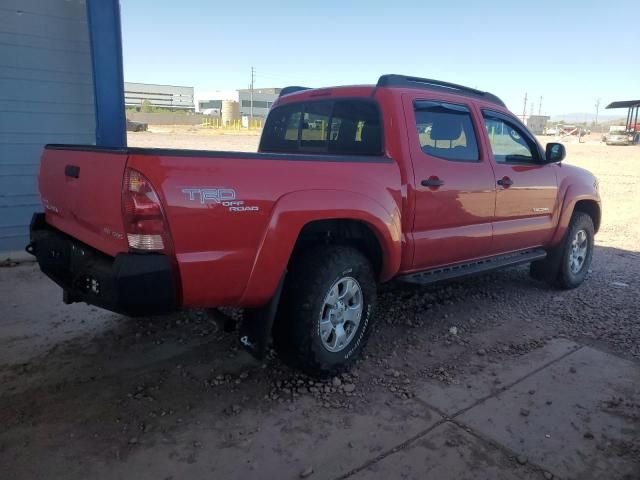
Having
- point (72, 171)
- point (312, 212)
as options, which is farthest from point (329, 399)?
point (72, 171)

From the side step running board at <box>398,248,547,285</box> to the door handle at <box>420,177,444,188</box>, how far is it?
2.31ft

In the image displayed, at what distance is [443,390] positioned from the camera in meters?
3.47

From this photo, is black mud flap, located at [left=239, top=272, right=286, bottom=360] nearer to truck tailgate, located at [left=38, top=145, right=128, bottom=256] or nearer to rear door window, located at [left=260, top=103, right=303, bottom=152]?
truck tailgate, located at [left=38, top=145, right=128, bottom=256]

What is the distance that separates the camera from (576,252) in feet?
19.5

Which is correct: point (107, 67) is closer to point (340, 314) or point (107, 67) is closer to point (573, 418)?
point (340, 314)

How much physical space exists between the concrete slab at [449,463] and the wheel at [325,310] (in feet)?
2.68

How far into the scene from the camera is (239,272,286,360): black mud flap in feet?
10.2

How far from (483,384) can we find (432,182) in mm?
1490

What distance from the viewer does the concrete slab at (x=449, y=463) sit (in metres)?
2.62

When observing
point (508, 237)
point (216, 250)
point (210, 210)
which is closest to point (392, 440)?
point (216, 250)

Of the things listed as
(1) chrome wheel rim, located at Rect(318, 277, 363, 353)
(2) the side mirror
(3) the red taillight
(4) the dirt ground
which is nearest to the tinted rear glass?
(1) chrome wheel rim, located at Rect(318, 277, 363, 353)

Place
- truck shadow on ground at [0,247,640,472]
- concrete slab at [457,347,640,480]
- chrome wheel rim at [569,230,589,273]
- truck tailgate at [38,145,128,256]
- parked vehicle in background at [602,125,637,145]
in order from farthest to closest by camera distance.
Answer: parked vehicle in background at [602,125,637,145], chrome wheel rim at [569,230,589,273], truck shadow on ground at [0,247,640,472], concrete slab at [457,347,640,480], truck tailgate at [38,145,128,256]

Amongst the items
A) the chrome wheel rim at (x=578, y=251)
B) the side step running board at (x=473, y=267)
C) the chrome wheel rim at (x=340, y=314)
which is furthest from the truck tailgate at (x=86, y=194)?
the chrome wheel rim at (x=578, y=251)

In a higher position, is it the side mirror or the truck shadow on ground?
the side mirror
